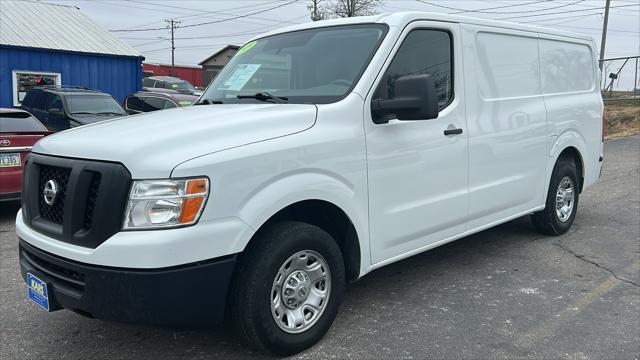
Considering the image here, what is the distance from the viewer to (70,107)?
1148 centimetres

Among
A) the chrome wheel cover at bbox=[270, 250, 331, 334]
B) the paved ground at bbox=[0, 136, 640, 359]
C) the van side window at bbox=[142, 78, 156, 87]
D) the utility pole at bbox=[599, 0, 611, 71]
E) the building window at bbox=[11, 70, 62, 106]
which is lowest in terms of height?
the paved ground at bbox=[0, 136, 640, 359]

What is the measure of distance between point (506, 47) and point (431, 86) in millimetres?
1867

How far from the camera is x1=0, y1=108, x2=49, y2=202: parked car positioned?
664 centimetres

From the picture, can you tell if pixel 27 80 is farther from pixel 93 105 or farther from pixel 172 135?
pixel 172 135

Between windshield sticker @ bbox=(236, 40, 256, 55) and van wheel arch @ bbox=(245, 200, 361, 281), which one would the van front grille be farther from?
windshield sticker @ bbox=(236, 40, 256, 55)

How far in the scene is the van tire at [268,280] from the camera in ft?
9.79

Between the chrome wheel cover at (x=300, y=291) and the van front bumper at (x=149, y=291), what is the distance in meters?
0.37

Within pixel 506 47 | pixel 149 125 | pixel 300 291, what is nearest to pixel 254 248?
pixel 300 291

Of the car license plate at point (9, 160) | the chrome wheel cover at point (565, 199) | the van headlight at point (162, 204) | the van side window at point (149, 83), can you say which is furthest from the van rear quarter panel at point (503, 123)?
the van side window at point (149, 83)

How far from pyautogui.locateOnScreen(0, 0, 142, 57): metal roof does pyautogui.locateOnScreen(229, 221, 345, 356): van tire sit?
56.7 feet

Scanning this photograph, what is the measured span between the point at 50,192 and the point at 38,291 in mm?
564

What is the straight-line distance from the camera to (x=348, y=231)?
3.56 metres

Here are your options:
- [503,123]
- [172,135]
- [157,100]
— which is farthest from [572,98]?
[157,100]

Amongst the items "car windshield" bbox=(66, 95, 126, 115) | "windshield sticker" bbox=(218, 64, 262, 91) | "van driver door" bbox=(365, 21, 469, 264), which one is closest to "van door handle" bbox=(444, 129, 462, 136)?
"van driver door" bbox=(365, 21, 469, 264)
